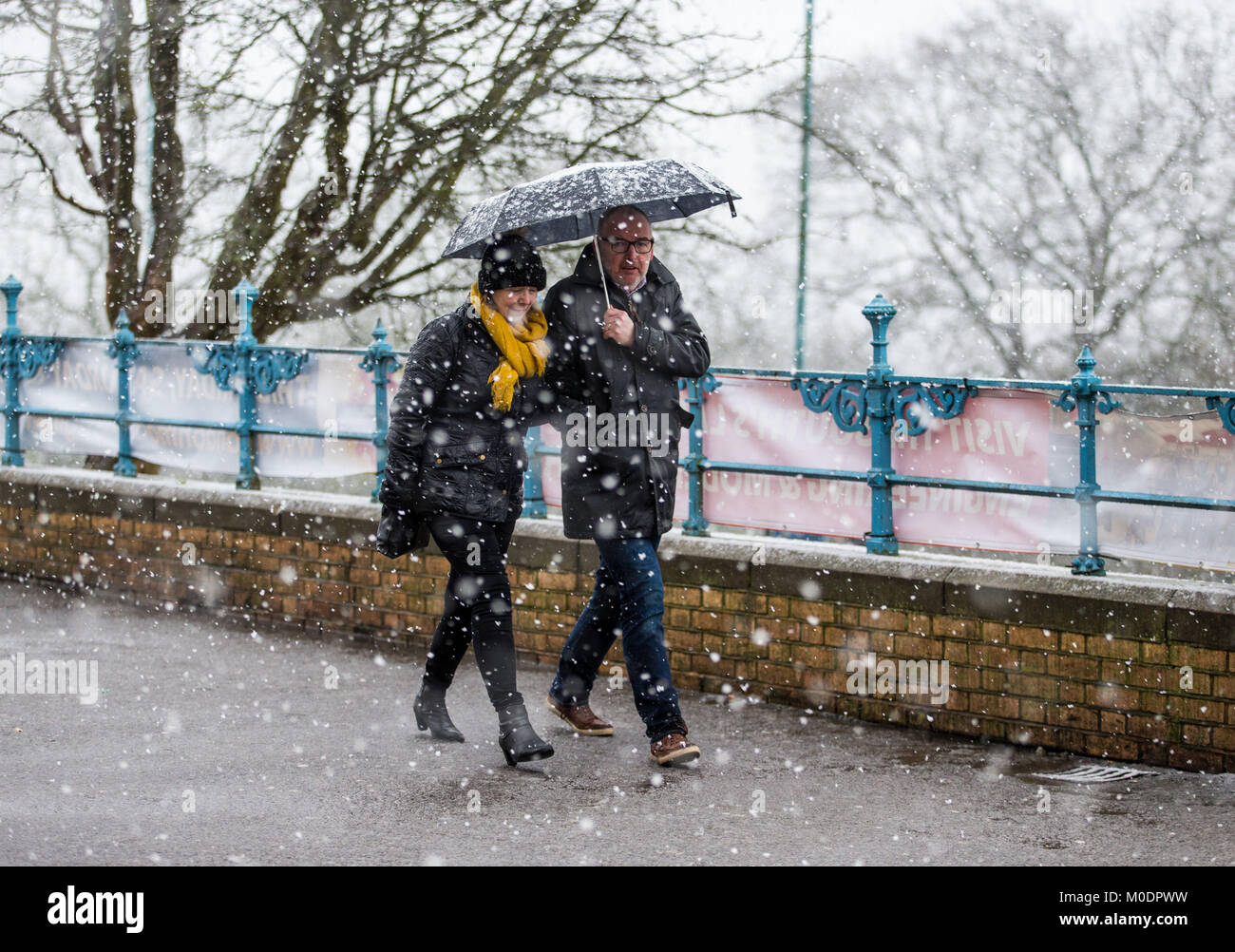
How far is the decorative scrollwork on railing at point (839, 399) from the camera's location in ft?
23.8

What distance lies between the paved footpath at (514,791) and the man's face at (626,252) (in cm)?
188

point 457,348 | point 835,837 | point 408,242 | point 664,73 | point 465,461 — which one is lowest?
point 835,837

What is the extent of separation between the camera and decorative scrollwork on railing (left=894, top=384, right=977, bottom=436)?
6.95 metres

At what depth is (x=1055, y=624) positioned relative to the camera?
258 inches

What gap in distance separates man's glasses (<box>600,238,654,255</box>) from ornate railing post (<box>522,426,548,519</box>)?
2.55m

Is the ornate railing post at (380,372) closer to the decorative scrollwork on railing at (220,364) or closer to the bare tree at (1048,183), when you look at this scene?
the decorative scrollwork on railing at (220,364)

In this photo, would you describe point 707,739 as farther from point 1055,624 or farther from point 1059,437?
point 1059,437

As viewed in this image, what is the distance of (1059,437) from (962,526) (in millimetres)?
650

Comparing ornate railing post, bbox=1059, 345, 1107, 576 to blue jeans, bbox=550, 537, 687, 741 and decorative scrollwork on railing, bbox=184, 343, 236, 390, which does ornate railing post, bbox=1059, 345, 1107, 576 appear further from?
decorative scrollwork on railing, bbox=184, 343, 236, 390

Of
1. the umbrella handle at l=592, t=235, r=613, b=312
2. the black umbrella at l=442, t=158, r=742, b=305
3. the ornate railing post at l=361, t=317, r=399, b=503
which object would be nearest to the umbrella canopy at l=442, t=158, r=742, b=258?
the black umbrella at l=442, t=158, r=742, b=305

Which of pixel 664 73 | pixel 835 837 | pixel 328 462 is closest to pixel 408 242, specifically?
pixel 664 73

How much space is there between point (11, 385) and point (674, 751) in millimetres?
7632

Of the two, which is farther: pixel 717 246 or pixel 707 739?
Answer: pixel 717 246

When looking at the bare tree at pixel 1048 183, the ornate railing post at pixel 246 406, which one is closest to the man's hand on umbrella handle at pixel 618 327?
the ornate railing post at pixel 246 406
